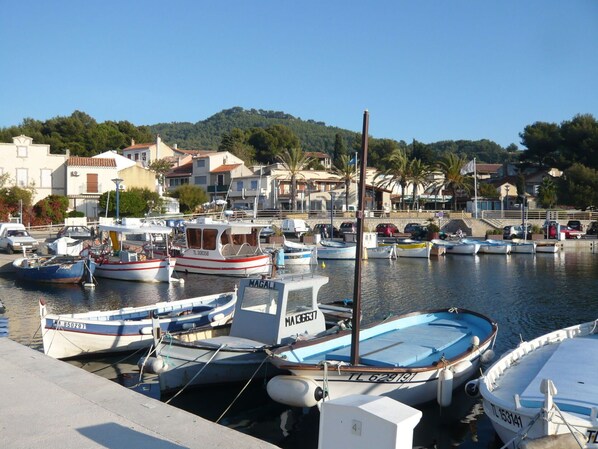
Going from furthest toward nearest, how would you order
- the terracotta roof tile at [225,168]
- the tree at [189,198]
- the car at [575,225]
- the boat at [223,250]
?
the terracotta roof tile at [225,168] → the tree at [189,198] → the car at [575,225] → the boat at [223,250]

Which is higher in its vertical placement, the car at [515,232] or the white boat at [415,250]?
the car at [515,232]

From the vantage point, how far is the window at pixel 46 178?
64.7m

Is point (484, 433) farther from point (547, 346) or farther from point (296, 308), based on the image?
point (296, 308)

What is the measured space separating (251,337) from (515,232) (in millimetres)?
51132

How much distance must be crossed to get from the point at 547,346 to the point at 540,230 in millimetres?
49957

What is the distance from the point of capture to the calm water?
11.7 m

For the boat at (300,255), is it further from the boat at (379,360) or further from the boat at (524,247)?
the boat at (379,360)

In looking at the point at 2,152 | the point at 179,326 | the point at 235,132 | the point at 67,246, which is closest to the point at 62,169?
the point at 2,152

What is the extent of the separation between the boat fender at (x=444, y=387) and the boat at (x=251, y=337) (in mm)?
3294

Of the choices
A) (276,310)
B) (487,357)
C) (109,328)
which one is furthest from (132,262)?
(487,357)

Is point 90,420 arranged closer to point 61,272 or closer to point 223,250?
point 61,272

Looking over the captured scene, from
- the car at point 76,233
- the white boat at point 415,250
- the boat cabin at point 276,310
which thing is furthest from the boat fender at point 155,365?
the white boat at point 415,250

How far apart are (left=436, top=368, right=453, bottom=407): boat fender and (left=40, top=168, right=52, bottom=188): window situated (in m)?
61.6

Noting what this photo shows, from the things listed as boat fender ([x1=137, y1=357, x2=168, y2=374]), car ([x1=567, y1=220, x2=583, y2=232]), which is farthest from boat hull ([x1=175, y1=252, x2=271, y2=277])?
car ([x1=567, y1=220, x2=583, y2=232])
